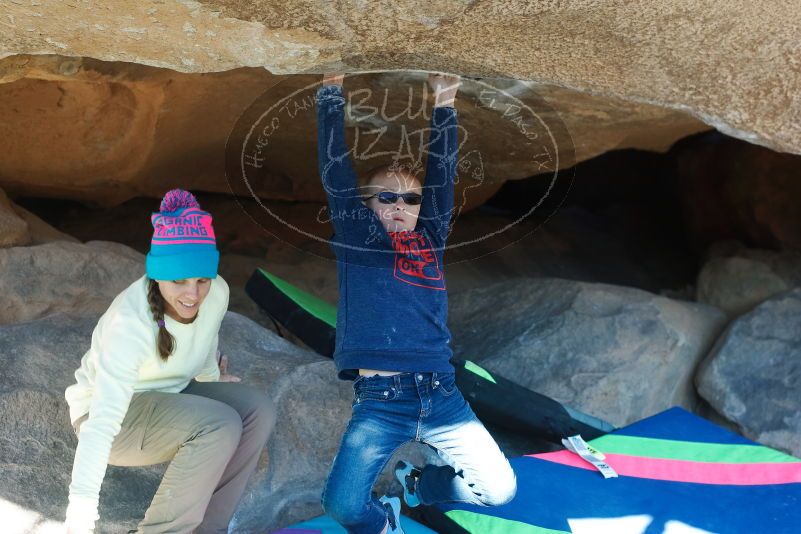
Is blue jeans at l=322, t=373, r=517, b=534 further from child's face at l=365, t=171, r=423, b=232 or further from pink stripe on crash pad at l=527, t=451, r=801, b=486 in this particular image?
pink stripe on crash pad at l=527, t=451, r=801, b=486

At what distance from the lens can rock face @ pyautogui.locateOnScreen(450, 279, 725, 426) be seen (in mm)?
2949

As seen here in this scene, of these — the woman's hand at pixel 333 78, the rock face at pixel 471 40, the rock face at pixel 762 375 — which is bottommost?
the rock face at pixel 762 375

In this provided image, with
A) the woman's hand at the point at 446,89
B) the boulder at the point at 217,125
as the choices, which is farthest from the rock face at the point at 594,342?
the woman's hand at the point at 446,89

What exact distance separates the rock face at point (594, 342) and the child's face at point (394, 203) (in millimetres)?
1109

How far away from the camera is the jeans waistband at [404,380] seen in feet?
6.31

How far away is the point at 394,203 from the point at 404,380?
431 mm

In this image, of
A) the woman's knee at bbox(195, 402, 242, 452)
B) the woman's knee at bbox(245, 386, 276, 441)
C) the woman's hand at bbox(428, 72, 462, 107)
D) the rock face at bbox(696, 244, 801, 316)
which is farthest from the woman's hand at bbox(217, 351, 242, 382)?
the rock face at bbox(696, 244, 801, 316)

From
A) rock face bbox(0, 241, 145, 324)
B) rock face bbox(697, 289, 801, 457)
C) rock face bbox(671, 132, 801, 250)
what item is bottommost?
rock face bbox(697, 289, 801, 457)

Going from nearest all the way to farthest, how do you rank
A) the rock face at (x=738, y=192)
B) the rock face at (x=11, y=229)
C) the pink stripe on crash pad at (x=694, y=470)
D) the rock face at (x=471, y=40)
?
1. the rock face at (x=471, y=40)
2. the pink stripe on crash pad at (x=694, y=470)
3. the rock face at (x=11, y=229)
4. the rock face at (x=738, y=192)

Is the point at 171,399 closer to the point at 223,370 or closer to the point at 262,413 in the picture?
the point at 262,413

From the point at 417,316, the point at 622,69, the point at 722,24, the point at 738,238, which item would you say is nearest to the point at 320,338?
the point at 417,316

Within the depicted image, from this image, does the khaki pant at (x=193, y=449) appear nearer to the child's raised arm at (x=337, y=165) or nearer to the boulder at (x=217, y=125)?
the child's raised arm at (x=337, y=165)

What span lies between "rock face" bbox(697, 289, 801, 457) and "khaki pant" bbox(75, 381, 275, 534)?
1.84 meters

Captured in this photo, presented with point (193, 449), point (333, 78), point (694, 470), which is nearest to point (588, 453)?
point (694, 470)
